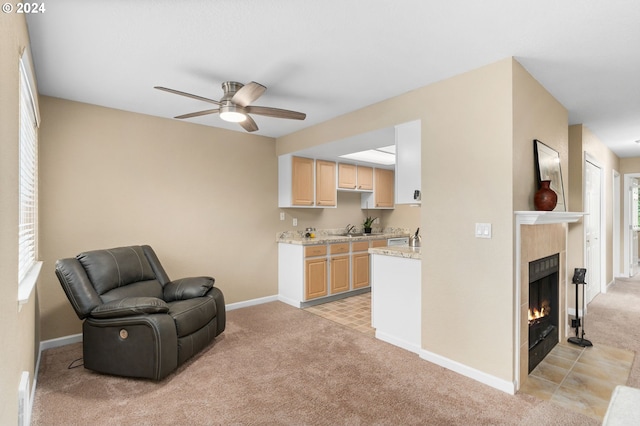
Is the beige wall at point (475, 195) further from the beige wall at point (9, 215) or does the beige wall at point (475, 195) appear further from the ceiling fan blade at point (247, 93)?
the beige wall at point (9, 215)

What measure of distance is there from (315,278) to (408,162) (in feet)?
7.42

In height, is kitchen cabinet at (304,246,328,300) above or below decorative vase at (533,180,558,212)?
below

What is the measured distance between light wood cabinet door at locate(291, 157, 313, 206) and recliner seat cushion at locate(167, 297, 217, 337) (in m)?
2.14

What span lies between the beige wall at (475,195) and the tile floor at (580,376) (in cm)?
36

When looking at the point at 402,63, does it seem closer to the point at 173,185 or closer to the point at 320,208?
the point at 173,185

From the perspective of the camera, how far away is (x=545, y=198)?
2.62 metres

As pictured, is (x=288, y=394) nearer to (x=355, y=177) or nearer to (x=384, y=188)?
(x=355, y=177)

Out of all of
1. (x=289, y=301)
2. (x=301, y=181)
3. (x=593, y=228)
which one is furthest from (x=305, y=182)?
(x=593, y=228)

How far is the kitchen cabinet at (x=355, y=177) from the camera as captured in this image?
18.1 ft

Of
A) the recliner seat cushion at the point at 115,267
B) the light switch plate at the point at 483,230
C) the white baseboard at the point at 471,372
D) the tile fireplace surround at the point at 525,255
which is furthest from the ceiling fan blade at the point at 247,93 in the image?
the white baseboard at the point at 471,372

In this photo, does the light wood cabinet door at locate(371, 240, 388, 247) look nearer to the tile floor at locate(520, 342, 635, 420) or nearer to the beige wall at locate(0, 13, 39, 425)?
the tile floor at locate(520, 342, 635, 420)

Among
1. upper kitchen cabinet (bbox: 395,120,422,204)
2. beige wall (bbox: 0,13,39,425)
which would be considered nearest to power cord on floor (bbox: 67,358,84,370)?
beige wall (bbox: 0,13,39,425)

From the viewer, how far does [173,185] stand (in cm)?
397

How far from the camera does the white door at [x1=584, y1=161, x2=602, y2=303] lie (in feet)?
14.2
